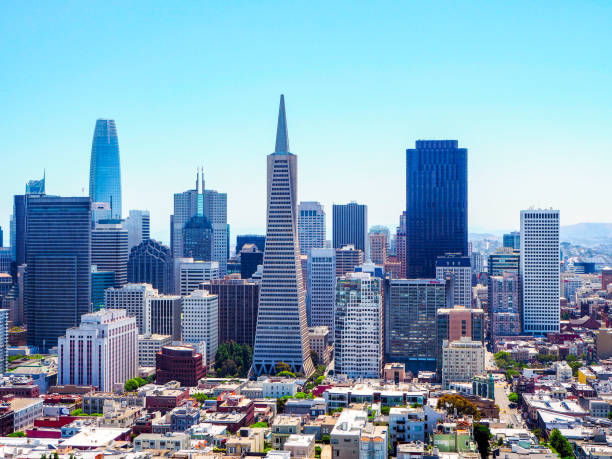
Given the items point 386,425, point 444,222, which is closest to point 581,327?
point 444,222

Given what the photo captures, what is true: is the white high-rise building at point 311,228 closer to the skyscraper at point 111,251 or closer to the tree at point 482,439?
the skyscraper at point 111,251

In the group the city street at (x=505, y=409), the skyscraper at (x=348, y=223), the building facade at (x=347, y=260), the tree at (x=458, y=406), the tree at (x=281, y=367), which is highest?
the skyscraper at (x=348, y=223)

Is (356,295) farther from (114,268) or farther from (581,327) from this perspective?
(114,268)

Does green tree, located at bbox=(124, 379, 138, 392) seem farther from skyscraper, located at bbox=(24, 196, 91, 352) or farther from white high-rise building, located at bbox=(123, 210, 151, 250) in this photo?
white high-rise building, located at bbox=(123, 210, 151, 250)

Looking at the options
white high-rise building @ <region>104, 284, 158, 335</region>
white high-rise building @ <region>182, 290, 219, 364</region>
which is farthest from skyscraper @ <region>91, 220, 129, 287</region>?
white high-rise building @ <region>182, 290, 219, 364</region>

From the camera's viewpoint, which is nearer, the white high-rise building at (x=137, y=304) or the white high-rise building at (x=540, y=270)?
the white high-rise building at (x=137, y=304)

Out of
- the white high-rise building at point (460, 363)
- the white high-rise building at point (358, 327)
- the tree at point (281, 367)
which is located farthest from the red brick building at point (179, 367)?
the white high-rise building at point (460, 363)

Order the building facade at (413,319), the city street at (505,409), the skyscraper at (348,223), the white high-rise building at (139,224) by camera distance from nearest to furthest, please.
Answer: the city street at (505,409), the building facade at (413,319), the skyscraper at (348,223), the white high-rise building at (139,224)

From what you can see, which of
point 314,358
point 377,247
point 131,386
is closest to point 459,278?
point 314,358

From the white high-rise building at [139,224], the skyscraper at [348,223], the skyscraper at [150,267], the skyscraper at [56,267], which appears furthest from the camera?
the white high-rise building at [139,224]

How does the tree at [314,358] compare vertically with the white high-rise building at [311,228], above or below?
below
